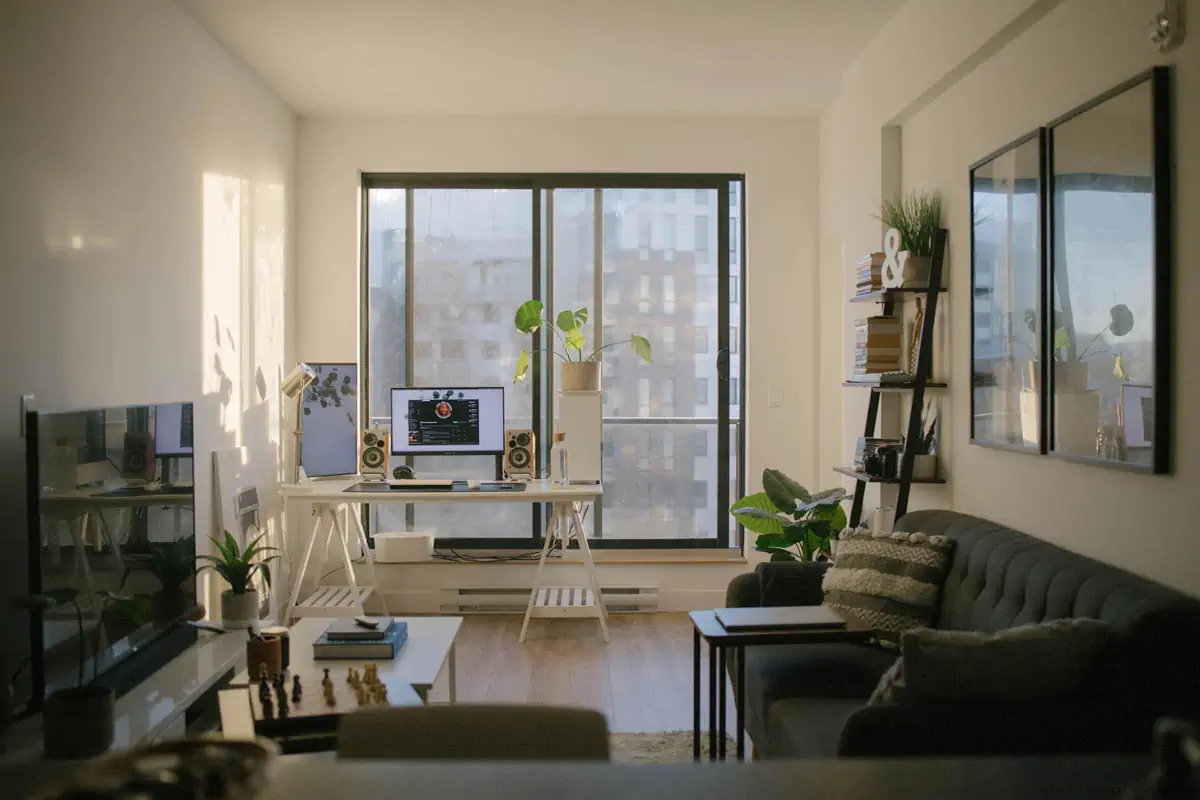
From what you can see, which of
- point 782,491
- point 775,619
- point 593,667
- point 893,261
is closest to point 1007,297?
point 893,261

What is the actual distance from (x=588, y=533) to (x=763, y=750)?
3137 mm

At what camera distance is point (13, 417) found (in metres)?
2.99

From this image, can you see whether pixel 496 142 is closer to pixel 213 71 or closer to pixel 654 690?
pixel 213 71

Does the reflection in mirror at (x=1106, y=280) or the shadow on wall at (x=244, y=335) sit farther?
the shadow on wall at (x=244, y=335)

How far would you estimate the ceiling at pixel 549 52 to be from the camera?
4.25 metres

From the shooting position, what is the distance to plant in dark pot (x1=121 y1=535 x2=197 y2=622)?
3.37 meters

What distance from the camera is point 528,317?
5797 mm

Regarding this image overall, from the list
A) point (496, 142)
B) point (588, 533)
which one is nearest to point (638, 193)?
point (496, 142)

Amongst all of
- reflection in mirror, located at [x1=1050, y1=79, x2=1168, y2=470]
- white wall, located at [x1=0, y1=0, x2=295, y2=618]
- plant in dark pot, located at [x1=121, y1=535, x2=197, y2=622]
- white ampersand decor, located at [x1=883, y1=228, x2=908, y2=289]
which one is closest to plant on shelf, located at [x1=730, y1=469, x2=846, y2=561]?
white ampersand decor, located at [x1=883, y1=228, x2=908, y2=289]

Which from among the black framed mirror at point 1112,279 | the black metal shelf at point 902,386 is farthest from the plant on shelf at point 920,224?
the black framed mirror at point 1112,279

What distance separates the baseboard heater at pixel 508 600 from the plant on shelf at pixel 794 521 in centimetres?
134

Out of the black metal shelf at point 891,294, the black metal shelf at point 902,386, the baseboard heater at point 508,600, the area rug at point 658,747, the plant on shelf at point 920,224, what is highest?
the plant on shelf at point 920,224

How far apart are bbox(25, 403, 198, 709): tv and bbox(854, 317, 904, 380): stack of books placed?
260 cm

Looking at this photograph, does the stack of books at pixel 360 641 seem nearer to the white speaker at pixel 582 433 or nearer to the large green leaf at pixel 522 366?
the white speaker at pixel 582 433
